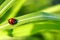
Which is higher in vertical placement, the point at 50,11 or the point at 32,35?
the point at 50,11

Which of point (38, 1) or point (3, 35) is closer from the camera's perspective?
point (3, 35)

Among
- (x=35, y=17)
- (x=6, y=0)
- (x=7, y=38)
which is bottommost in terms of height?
(x=7, y=38)

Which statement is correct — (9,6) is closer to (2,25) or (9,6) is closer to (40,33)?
(2,25)

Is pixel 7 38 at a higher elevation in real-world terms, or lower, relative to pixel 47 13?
lower

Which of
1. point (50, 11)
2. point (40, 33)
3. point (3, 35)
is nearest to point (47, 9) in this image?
point (50, 11)

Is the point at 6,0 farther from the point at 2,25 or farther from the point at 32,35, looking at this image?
the point at 32,35

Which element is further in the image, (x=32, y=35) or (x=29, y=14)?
(x=29, y=14)

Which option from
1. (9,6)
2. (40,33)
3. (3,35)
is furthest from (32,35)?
(9,6)
